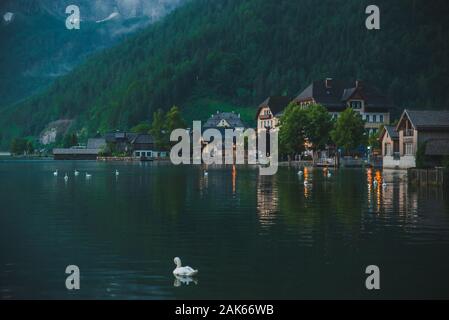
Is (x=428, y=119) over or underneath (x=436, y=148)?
over

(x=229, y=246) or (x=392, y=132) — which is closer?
(x=229, y=246)

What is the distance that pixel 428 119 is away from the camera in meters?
113

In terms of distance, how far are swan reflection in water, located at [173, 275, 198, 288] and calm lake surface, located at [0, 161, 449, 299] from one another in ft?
0.41

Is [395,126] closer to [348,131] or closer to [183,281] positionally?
[348,131]

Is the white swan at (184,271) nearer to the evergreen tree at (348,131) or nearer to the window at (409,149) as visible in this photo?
the window at (409,149)

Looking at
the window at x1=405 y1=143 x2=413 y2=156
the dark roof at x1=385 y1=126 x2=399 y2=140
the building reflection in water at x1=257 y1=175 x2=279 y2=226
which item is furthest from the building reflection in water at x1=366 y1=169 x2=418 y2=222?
the dark roof at x1=385 y1=126 x2=399 y2=140

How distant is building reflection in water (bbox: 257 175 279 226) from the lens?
46.1 metres

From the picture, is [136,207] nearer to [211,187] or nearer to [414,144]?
[211,187]

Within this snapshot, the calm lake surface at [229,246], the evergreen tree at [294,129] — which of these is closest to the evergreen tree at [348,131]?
the evergreen tree at [294,129]

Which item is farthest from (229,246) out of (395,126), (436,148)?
(395,126)

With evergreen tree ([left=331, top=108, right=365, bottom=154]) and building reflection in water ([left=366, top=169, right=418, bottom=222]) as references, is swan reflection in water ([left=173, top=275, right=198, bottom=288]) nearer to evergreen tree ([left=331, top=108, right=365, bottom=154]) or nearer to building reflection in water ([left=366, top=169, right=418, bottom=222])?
building reflection in water ([left=366, top=169, right=418, bottom=222])

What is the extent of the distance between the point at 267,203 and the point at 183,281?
30.0m

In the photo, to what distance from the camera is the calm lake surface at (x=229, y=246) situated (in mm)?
26328

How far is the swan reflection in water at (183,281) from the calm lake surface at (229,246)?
125mm
